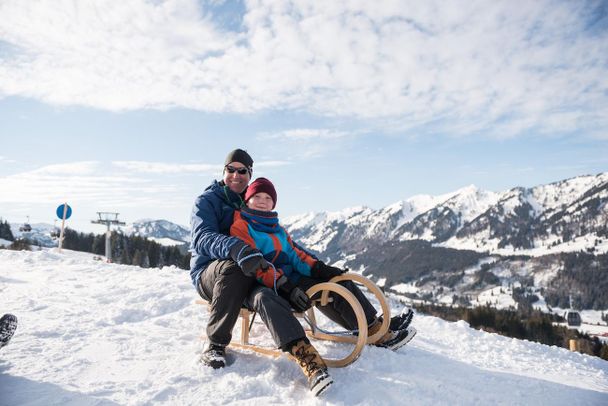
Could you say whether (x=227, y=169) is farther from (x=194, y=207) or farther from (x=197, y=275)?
(x=197, y=275)

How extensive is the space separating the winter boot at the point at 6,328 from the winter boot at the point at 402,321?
4135 mm

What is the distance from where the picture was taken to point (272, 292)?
4062 mm

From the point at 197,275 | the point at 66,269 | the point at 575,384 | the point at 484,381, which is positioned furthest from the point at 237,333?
the point at 66,269

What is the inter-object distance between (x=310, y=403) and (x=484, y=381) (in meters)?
2.04

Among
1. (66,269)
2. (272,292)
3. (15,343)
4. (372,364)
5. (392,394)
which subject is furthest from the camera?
(66,269)

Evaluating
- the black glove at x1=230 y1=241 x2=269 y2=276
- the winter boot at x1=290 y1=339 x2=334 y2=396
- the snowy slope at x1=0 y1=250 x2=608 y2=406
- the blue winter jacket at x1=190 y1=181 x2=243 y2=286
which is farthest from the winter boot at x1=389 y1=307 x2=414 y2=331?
the blue winter jacket at x1=190 y1=181 x2=243 y2=286

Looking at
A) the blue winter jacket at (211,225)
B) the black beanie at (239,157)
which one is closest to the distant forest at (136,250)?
the black beanie at (239,157)

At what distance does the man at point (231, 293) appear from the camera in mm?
3773

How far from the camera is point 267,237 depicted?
4.66 meters

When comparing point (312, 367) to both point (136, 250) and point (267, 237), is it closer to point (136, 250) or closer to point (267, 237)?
point (267, 237)

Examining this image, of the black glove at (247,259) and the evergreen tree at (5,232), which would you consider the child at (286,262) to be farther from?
the evergreen tree at (5,232)

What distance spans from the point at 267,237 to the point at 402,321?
80.5 inches

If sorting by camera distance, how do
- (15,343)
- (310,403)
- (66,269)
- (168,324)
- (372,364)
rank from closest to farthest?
(310,403) < (372,364) < (15,343) < (168,324) < (66,269)

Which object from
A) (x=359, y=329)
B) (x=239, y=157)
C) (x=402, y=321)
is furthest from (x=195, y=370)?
(x=239, y=157)
